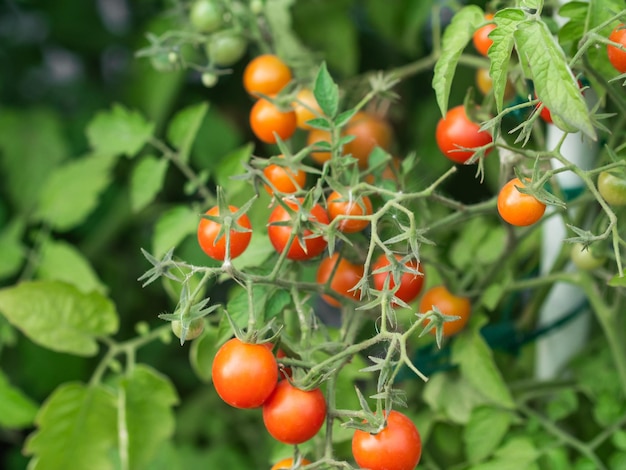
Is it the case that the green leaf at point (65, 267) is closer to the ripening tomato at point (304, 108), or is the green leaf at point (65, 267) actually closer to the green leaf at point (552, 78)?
the ripening tomato at point (304, 108)

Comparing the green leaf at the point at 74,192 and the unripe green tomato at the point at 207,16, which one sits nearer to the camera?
the unripe green tomato at the point at 207,16

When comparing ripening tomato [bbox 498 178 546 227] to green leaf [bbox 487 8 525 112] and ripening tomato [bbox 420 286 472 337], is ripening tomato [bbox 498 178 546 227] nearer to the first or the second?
green leaf [bbox 487 8 525 112]

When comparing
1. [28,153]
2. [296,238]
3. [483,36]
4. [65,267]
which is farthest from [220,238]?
[28,153]

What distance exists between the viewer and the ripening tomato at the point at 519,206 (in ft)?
1.72

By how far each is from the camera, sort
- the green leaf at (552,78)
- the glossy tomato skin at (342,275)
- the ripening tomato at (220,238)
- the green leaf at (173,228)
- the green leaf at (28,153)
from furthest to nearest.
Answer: the green leaf at (28,153) → the green leaf at (173,228) → the glossy tomato skin at (342,275) → the ripening tomato at (220,238) → the green leaf at (552,78)

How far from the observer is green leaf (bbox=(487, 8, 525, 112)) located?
485 mm

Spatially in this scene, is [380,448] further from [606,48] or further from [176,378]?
[176,378]

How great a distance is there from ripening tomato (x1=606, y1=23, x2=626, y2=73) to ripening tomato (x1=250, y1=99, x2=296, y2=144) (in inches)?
10.4

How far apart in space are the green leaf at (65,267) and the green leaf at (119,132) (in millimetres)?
150

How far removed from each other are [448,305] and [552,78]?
12.6 inches

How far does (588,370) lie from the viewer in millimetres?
813

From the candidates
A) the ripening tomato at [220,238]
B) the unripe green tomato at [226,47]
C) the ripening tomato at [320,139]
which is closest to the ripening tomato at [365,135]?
the ripening tomato at [320,139]

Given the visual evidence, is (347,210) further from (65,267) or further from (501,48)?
(65,267)

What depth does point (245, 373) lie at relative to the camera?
1.68 ft
